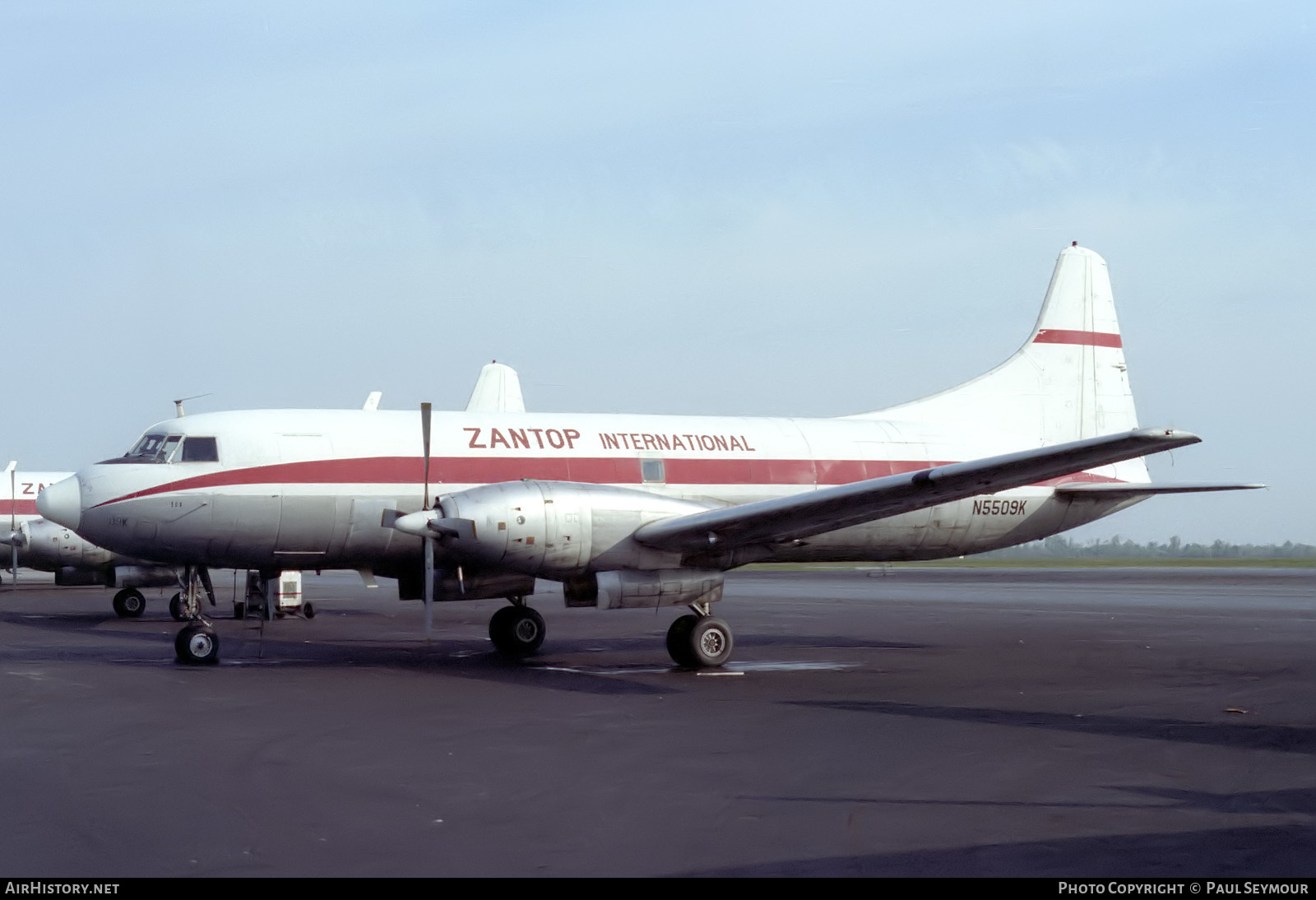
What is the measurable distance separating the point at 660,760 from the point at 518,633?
9716 millimetres

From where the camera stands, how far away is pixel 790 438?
20.2 meters

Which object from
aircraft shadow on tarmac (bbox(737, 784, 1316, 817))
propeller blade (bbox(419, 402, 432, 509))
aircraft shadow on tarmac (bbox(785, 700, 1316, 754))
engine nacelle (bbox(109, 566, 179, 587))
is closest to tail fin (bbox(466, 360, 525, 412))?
engine nacelle (bbox(109, 566, 179, 587))

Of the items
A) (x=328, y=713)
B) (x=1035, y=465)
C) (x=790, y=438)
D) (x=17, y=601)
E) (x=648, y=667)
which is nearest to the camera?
(x=328, y=713)

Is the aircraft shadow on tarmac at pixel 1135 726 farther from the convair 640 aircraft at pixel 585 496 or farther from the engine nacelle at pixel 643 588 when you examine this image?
the engine nacelle at pixel 643 588

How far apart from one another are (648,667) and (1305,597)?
2933cm

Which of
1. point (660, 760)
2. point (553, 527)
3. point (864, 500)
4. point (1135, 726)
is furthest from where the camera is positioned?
point (864, 500)

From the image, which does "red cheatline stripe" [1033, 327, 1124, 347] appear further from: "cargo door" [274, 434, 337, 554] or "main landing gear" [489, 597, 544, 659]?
"cargo door" [274, 434, 337, 554]

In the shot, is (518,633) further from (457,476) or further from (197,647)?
(197,647)

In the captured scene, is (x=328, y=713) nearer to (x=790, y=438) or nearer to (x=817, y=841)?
(x=817, y=841)

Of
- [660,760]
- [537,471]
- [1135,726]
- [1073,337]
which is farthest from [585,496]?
[1073,337]

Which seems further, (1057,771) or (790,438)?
(790,438)

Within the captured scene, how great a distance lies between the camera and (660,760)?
9.94 metres

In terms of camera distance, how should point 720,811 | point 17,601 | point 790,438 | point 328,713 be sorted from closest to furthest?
→ point 720,811 < point 328,713 < point 790,438 < point 17,601

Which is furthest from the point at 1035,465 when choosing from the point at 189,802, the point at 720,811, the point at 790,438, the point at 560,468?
the point at 189,802
